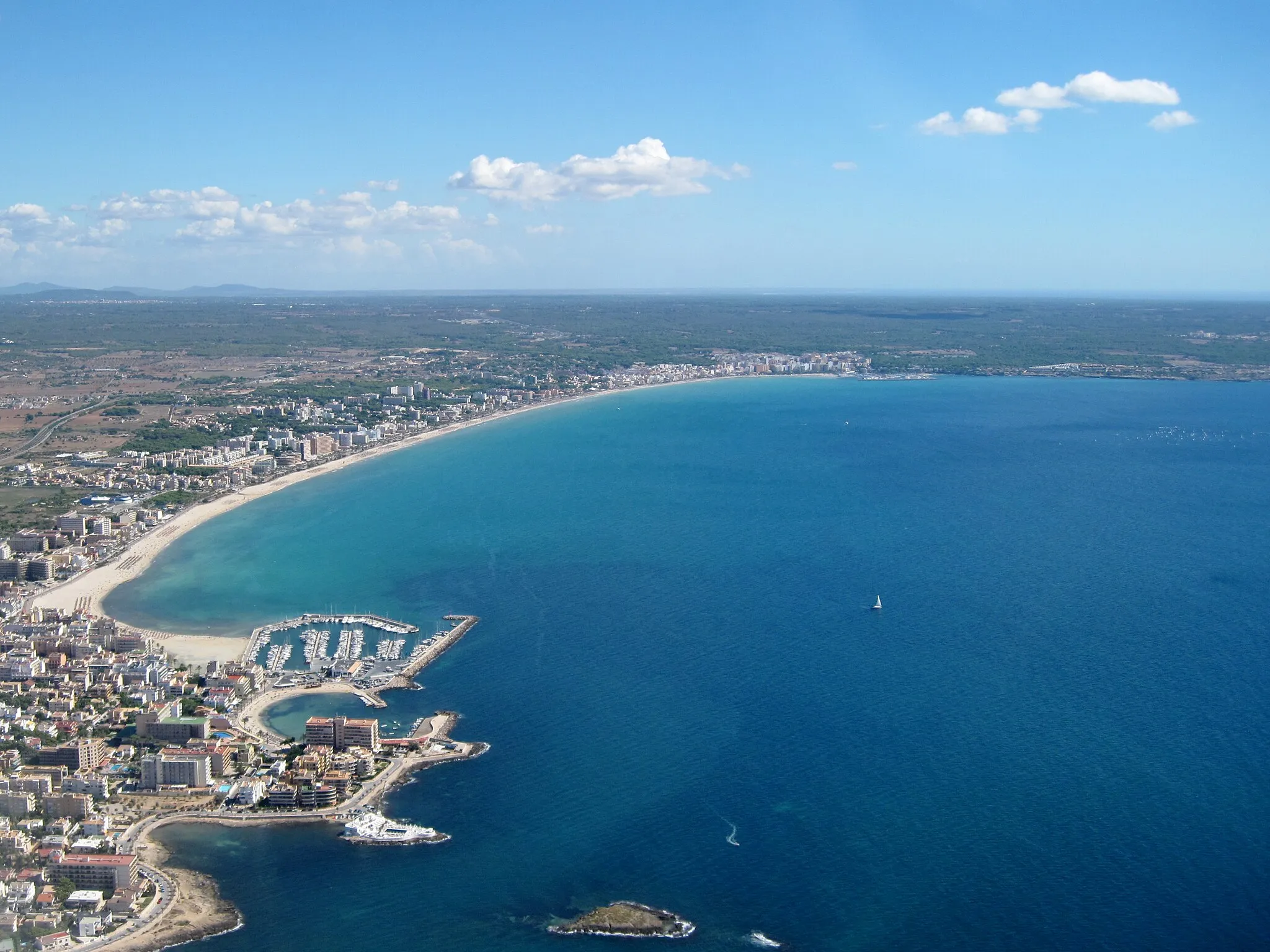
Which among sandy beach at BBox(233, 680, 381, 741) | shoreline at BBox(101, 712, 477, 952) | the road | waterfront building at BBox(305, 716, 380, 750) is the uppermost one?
the road

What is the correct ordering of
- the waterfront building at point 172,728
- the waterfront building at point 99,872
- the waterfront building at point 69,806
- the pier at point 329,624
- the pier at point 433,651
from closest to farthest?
the waterfront building at point 99,872
the waterfront building at point 69,806
the waterfront building at point 172,728
the pier at point 433,651
the pier at point 329,624

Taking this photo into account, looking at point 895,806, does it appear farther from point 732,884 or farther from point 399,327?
point 399,327

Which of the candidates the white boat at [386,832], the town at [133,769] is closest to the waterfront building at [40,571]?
the town at [133,769]

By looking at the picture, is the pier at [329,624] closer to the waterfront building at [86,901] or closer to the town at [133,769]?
the town at [133,769]

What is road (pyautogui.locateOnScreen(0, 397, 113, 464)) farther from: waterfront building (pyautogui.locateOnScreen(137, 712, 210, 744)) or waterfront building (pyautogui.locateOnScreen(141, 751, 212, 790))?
waterfront building (pyautogui.locateOnScreen(141, 751, 212, 790))

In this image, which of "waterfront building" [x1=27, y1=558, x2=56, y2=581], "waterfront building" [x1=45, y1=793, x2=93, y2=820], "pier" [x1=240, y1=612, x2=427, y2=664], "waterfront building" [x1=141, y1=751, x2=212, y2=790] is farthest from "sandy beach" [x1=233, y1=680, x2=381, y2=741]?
"waterfront building" [x1=27, y1=558, x2=56, y2=581]

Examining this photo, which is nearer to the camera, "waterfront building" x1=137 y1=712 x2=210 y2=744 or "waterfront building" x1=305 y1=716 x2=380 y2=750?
"waterfront building" x1=305 y1=716 x2=380 y2=750
